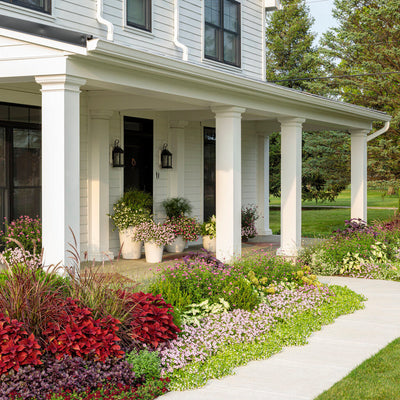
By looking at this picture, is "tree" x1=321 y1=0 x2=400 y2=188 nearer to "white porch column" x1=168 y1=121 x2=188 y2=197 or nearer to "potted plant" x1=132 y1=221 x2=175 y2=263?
"white porch column" x1=168 y1=121 x2=188 y2=197

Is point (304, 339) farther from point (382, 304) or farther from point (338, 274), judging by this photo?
point (338, 274)

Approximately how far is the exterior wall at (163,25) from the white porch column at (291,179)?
218 cm

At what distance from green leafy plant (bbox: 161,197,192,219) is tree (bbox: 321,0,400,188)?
10.1 m

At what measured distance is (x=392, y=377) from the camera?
5.30m

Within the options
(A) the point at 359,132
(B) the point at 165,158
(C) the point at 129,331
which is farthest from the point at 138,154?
(C) the point at 129,331

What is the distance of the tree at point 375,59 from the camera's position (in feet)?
70.7

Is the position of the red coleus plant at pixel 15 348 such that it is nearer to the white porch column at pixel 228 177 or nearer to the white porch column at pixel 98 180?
the white porch column at pixel 228 177

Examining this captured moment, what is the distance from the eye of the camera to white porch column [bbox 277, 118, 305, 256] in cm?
1212

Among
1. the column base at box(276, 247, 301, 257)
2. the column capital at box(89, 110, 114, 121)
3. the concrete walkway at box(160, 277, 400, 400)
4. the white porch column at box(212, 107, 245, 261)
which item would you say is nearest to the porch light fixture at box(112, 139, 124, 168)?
the column capital at box(89, 110, 114, 121)

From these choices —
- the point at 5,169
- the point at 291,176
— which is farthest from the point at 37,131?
the point at 291,176

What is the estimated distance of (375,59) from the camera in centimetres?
2275

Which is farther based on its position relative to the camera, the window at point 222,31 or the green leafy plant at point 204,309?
the window at point 222,31

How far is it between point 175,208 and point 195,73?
4653 mm

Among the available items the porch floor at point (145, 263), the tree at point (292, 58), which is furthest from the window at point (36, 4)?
the tree at point (292, 58)
